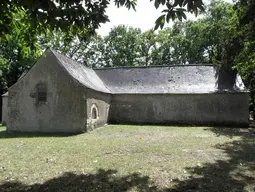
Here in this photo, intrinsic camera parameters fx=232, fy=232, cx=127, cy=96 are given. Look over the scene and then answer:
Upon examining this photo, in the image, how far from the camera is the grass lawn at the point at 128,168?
522cm

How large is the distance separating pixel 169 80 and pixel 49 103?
11140 millimetres

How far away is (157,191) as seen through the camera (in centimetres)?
487

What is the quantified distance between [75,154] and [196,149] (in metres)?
4.76

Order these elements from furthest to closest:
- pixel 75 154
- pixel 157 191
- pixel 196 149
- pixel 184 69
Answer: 1. pixel 184 69
2. pixel 196 149
3. pixel 75 154
4. pixel 157 191

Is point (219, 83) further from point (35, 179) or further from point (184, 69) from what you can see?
point (35, 179)

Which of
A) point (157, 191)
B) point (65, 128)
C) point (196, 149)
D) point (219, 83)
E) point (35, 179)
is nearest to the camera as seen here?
point (157, 191)

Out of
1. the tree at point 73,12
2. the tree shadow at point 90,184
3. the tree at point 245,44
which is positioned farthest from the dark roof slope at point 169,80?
the tree at point 73,12

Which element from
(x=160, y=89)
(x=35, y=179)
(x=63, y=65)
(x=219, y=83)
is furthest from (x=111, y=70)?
(x=35, y=179)

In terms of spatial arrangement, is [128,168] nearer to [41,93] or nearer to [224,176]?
[224,176]

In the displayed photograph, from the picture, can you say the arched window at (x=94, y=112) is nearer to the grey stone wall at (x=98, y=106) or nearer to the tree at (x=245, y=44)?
the grey stone wall at (x=98, y=106)

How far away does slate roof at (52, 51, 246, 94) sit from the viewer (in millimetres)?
19844

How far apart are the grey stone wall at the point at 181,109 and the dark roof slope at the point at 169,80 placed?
0.55 meters

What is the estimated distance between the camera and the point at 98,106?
57.4 ft

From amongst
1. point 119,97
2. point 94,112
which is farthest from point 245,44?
point 94,112
